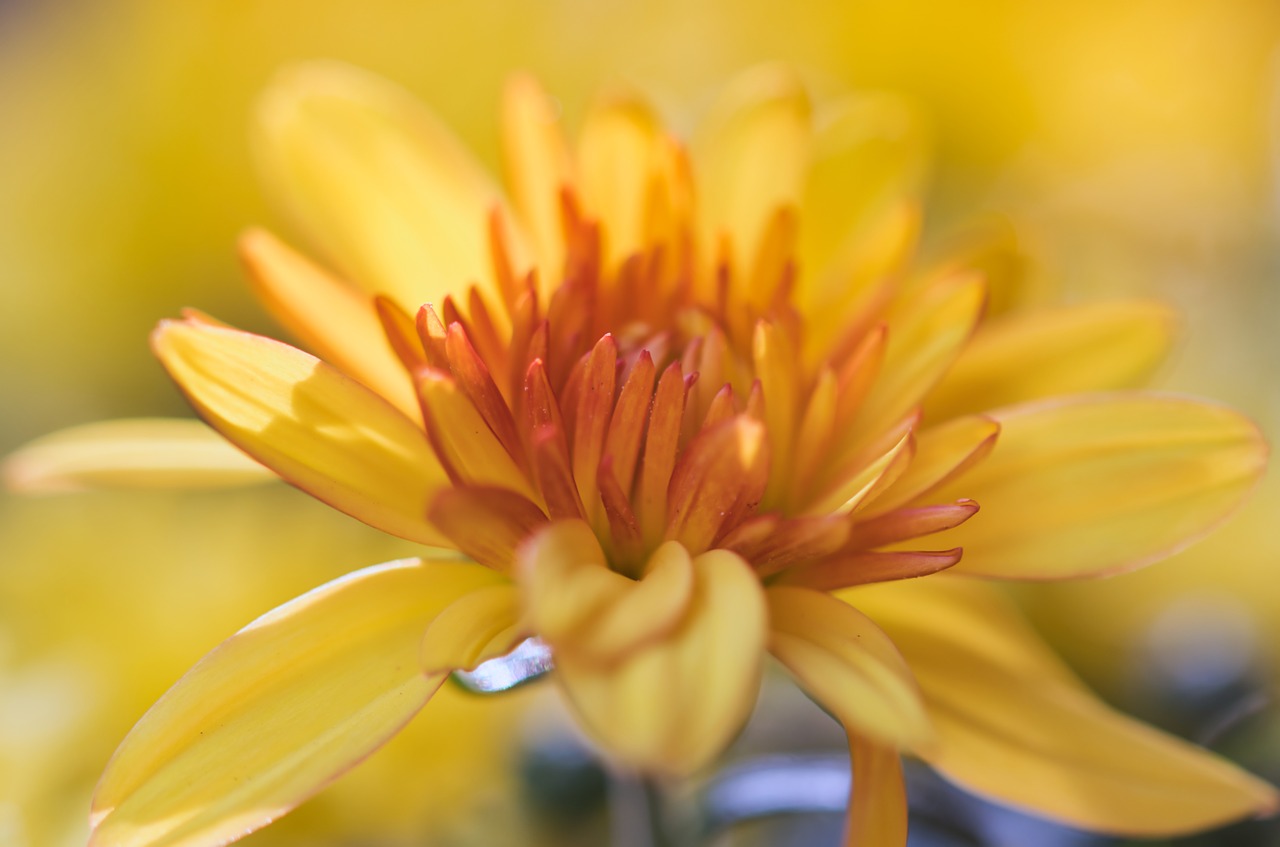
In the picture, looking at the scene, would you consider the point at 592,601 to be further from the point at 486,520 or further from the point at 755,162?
the point at 755,162

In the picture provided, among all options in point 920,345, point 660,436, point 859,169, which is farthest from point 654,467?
point 859,169

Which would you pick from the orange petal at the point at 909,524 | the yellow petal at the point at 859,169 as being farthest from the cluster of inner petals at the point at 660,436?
the yellow petal at the point at 859,169

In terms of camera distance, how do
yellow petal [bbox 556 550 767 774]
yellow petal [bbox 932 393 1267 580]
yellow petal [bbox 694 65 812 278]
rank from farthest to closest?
yellow petal [bbox 694 65 812 278]
yellow petal [bbox 932 393 1267 580]
yellow petal [bbox 556 550 767 774]

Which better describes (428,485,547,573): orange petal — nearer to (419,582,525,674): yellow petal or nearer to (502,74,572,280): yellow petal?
(419,582,525,674): yellow petal

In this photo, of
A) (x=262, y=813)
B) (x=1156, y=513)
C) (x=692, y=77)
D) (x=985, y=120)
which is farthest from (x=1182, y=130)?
(x=262, y=813)

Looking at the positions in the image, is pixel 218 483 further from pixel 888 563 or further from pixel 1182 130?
pixel 1182 130

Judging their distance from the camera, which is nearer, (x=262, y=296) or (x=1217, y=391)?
(x=262, y=296)

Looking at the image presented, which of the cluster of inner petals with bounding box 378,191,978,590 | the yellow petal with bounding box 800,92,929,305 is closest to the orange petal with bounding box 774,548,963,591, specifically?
the cluster of inner petals with bounding box 378,191,978,590
